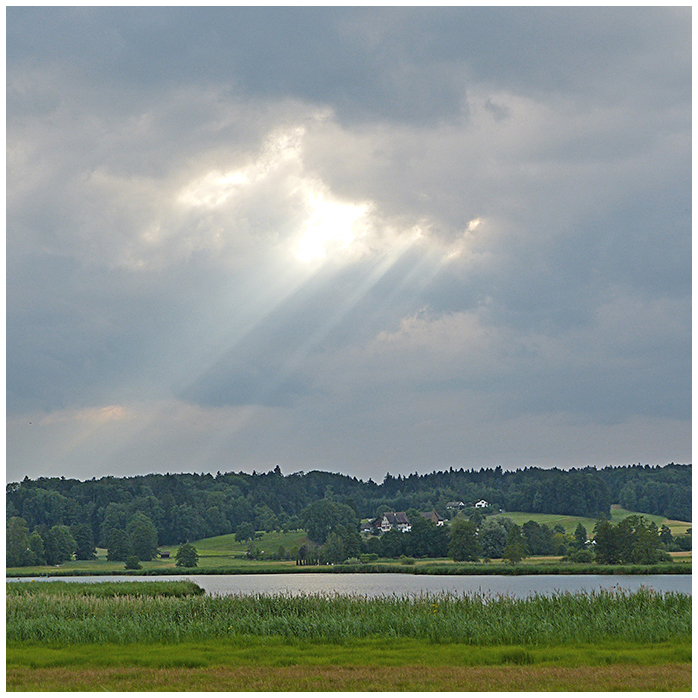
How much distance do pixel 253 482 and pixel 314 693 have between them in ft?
555

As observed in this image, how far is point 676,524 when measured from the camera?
12306 centimetres

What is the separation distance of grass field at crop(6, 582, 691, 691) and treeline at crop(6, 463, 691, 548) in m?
110

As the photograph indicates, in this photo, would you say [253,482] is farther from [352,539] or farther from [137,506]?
[352,539]

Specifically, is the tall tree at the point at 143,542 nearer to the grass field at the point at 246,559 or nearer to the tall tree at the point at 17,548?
the grass field at the point at 246,559

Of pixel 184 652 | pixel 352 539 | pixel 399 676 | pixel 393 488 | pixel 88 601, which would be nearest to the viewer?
pixel 399 676

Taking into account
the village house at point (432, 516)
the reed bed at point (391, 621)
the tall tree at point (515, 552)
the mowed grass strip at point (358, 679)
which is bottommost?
the village house at point (432, 516)

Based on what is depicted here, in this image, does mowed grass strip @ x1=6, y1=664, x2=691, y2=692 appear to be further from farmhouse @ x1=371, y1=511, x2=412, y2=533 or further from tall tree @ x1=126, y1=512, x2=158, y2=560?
farmhouse @ x1=371, y1=511, x2=412, y2=533

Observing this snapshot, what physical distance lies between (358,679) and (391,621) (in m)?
7.70

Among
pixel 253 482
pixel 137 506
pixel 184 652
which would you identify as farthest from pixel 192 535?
pixel 184 652

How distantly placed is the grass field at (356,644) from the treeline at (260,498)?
362 feet

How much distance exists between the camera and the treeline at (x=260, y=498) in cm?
13862

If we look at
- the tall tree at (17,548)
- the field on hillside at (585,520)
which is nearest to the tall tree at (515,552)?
the field on hillside at (585,520)

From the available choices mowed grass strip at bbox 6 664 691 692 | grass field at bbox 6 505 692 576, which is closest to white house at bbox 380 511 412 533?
grass field at bbox 6 505 692 576

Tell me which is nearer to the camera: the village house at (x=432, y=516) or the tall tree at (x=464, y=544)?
the tall tree at (x=464, y=544)
